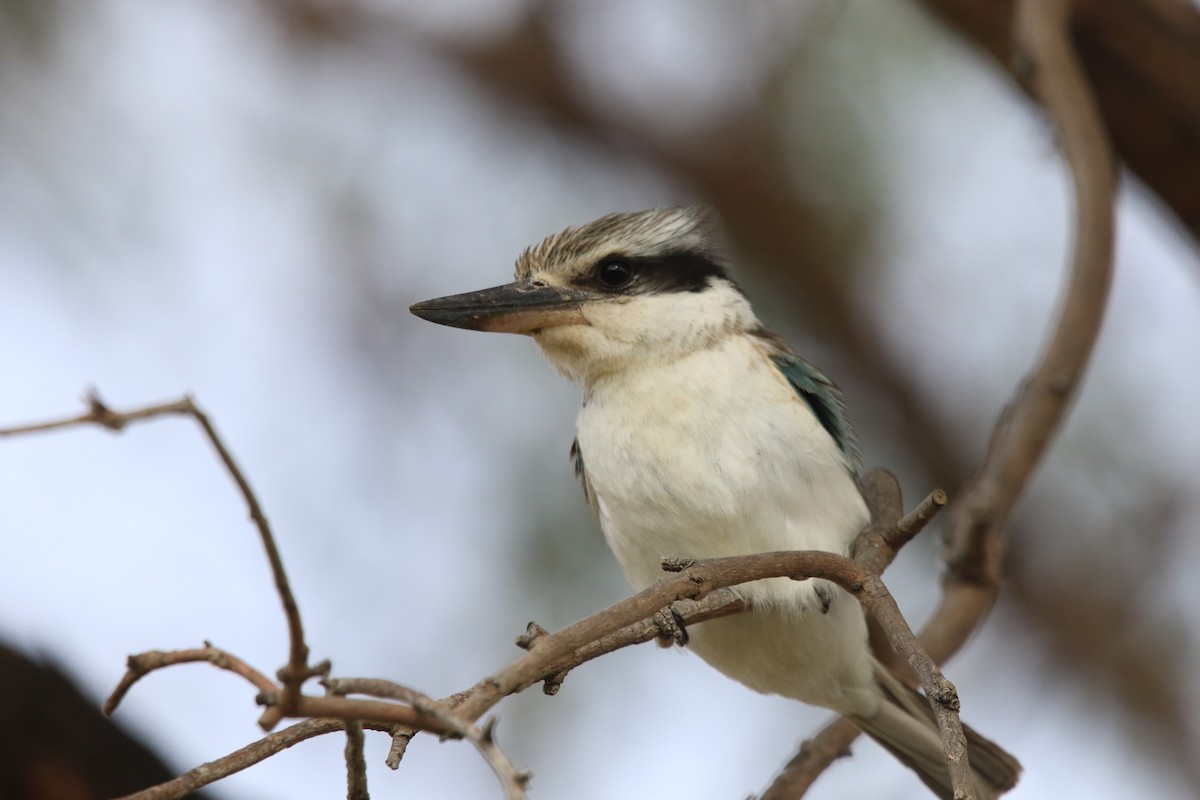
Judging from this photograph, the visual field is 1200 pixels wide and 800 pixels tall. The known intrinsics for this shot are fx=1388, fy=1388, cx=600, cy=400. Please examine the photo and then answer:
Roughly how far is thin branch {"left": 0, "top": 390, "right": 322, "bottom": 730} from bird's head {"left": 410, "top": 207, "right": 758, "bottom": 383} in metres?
1.37

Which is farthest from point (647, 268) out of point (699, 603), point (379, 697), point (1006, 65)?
point (379, 697)

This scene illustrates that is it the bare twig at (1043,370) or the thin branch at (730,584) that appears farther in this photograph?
the bare twig at (1043,370)

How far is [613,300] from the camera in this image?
292 centimetres

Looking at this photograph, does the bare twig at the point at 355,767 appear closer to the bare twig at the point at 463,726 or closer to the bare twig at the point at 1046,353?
the bare twig at the point at 463,726

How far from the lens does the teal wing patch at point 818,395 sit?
2.77 metres

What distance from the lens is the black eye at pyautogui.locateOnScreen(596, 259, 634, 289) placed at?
2.99 metres

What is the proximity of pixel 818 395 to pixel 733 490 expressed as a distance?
0.40 m

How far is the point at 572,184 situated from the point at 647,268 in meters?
1.81

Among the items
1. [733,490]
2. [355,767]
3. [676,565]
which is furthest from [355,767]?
[733,490]

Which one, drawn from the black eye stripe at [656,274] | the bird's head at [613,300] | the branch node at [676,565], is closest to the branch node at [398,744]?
the branch node at [676,565]

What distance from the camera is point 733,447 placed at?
2.53 meters

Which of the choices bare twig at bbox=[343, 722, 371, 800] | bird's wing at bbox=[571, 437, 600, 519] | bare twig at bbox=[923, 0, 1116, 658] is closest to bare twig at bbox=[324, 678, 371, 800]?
bare twig at bbox=[343, 722, 371, 800]

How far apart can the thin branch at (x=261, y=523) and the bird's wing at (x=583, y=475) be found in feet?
4.54

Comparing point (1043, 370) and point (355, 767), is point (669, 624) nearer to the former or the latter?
point (355, 767)
